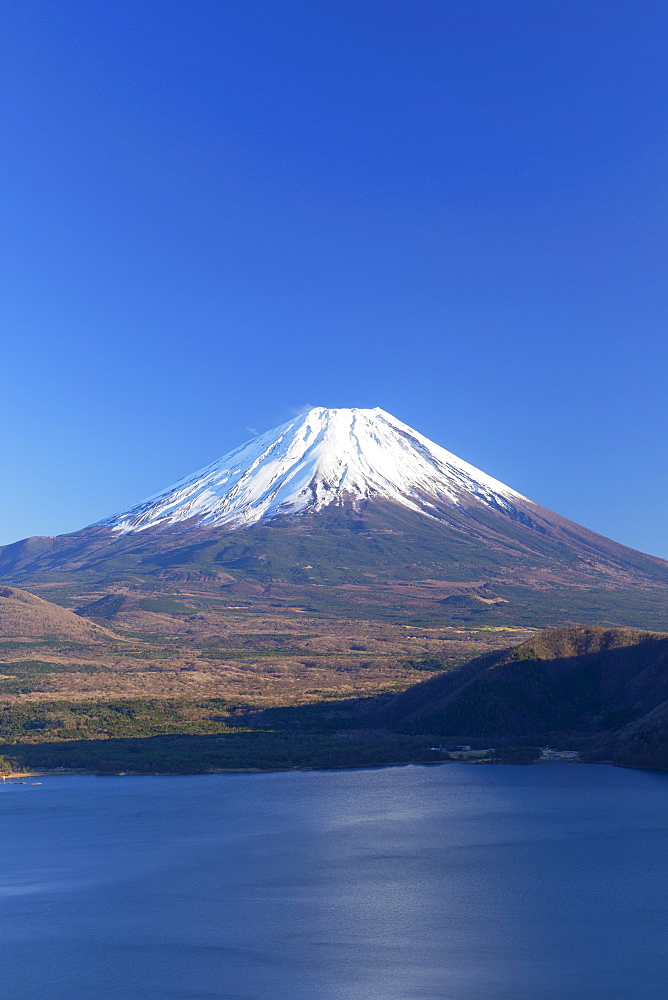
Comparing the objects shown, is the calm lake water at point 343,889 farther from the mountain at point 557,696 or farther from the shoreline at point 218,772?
the mountain at point 557,696

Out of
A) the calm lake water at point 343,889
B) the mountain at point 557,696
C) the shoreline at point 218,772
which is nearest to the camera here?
the calm lake water at point 343,889

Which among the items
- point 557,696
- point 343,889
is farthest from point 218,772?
point 343,889

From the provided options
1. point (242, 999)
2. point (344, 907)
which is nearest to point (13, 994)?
point (242, 999)

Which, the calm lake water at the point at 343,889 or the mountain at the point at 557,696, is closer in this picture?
the calm lake water at the point at 343,889

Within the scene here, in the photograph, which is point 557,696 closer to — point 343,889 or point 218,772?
point 218,772

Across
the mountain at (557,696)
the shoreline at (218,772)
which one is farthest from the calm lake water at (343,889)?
the mountain at (557,696)

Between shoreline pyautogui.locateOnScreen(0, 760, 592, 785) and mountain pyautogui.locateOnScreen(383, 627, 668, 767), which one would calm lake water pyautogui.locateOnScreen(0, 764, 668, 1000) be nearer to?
shoreline pyautogui.locateOnScreen(0, 760, 592, 785)

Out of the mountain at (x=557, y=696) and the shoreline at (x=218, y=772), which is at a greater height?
the mountain at (x=557, y=696)
